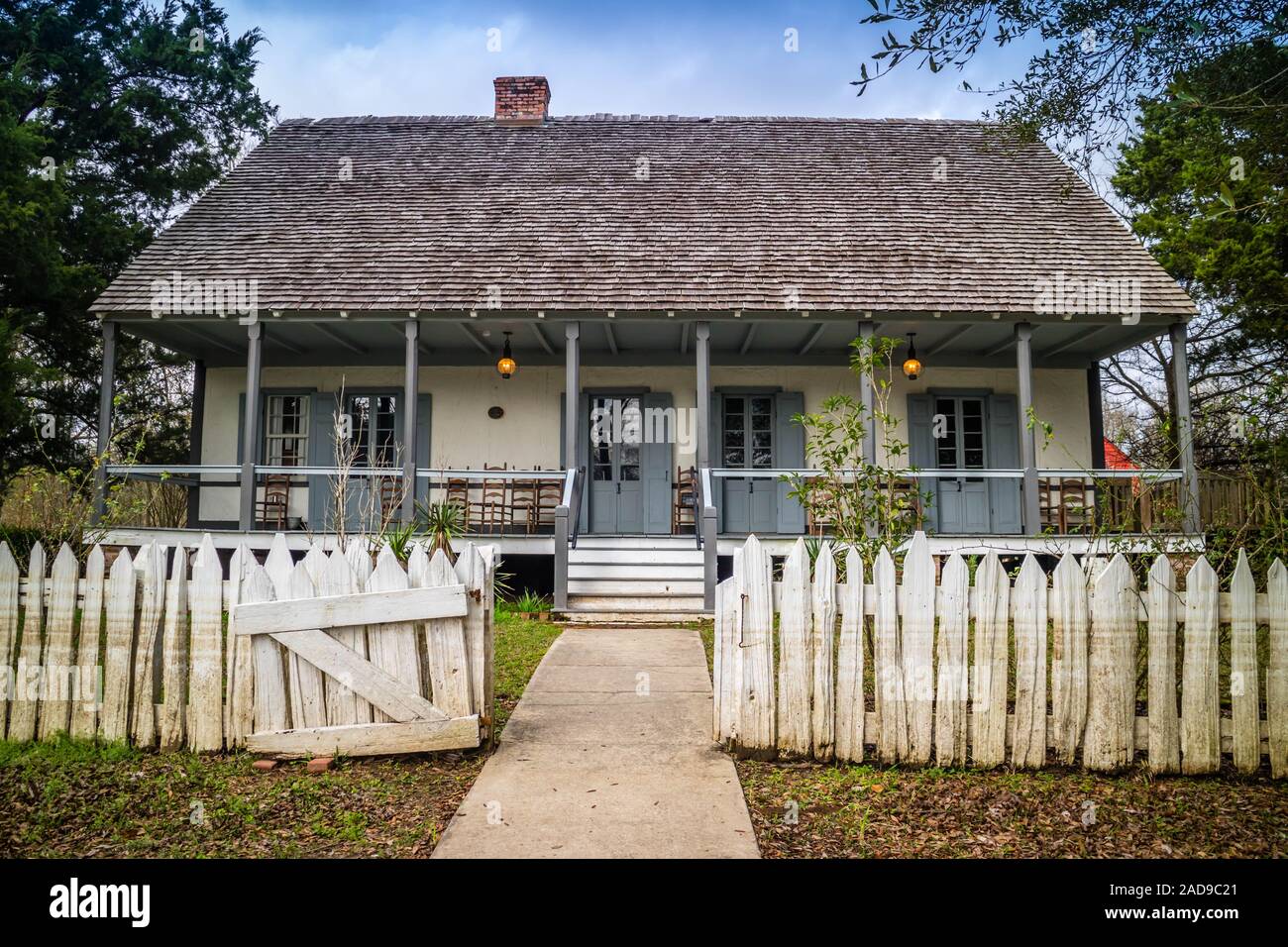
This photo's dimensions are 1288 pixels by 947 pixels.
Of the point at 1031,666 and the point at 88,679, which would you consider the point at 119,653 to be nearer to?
the point at 88,679

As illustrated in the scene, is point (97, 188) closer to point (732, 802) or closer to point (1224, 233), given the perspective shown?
point (732, 802)

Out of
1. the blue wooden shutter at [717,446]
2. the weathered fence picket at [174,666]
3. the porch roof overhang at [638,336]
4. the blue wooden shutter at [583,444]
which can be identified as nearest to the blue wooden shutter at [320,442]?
the porch roof overhang at [638,336]

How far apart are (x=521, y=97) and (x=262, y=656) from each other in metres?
14.5

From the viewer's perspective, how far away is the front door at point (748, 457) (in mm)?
12617

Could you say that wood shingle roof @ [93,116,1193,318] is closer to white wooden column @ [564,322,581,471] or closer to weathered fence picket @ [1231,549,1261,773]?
white wooden column @ [564,322,581,471]

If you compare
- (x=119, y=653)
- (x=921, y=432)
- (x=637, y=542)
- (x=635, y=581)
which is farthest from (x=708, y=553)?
(x=119, y=653)

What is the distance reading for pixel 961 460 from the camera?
13.0m

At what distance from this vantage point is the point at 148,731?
13.8 feet

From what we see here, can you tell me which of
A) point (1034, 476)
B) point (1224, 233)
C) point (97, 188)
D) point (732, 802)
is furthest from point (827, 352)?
point (97, 188)

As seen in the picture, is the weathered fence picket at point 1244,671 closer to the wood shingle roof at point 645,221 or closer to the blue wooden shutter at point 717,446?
the wood shingle roof at point 645,221

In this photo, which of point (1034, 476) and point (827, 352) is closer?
point (1034, 476)

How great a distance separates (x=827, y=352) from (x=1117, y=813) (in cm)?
1027

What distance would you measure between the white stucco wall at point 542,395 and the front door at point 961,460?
41 cm
